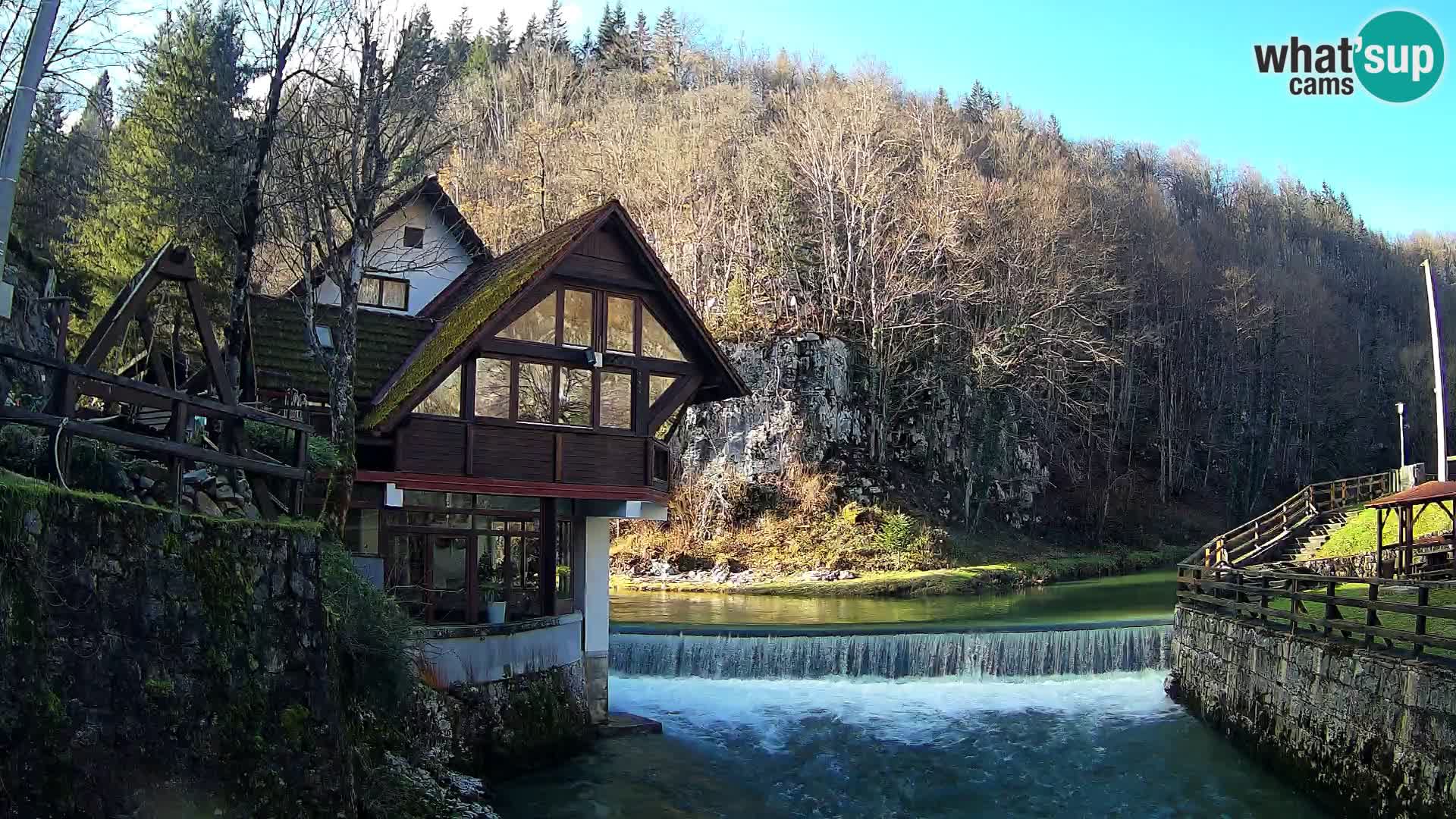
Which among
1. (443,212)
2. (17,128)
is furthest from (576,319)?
(17,128)

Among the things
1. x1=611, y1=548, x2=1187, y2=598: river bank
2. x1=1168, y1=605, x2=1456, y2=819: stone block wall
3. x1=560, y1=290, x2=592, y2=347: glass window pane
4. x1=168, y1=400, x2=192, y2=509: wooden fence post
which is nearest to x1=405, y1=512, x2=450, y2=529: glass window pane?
x1=560, y1=290, x2=592, y2=347: glass window pane

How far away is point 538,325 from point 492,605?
4641mm

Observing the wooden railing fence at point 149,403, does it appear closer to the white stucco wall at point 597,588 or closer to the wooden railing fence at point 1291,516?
the white stucco wall at point 597,588

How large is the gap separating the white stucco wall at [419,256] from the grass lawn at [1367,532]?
1080 inches

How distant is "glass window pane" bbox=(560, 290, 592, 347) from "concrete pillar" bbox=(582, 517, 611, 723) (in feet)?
11.0

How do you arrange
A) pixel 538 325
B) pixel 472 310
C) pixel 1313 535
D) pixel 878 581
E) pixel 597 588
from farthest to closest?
pixel 878 581 < pixel 1313 535 < pixel 597 588 < pixel 472 310 < pixel 538 325

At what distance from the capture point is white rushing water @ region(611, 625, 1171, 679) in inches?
971

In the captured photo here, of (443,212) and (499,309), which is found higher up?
(443,212)

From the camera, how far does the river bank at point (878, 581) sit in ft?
135

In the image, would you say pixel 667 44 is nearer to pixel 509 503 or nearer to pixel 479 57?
pixel 479 57

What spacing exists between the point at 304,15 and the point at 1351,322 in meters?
83.0

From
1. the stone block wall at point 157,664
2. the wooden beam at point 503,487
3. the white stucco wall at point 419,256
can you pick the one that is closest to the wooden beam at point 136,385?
the stone block wall at point 157,664

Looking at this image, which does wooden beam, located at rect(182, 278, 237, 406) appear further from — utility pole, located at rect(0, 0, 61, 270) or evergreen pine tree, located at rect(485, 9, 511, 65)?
evergreen pine tree, located at rect(485, 9, 511, 65)

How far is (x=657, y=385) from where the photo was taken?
804 inches
